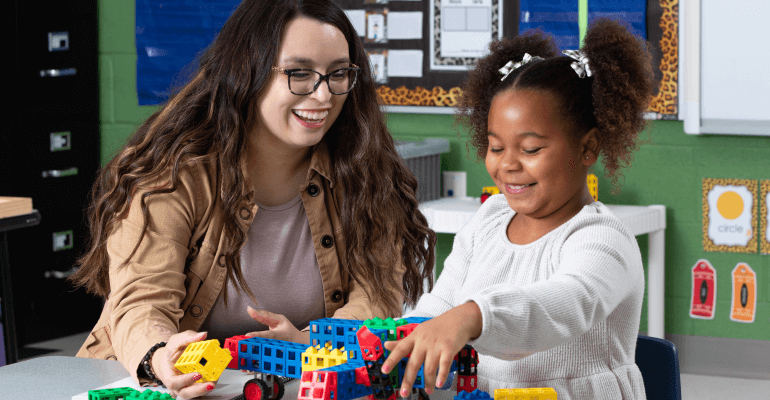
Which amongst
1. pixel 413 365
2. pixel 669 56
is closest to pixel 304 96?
pixel 413 365

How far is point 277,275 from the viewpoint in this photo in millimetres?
1584

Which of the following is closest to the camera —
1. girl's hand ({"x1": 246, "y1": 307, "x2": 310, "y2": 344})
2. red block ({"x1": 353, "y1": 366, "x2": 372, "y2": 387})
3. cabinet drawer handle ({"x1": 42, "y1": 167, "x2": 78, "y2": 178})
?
red block ({"x1": 353, "y1": 366, "x2": 372, "y2": 387})

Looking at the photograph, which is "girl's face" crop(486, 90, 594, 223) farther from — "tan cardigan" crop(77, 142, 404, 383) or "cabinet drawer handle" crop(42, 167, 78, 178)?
"cabinet drawer handle" crop(42, 167, 78, 178)

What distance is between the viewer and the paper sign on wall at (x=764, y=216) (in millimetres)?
3248

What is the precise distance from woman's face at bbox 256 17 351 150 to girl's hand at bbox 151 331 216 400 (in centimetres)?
43

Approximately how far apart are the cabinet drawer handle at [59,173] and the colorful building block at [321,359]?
10.2 feet

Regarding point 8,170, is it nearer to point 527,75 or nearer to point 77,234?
point 77,234

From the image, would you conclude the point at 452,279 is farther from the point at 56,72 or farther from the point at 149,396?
the point at 56,72

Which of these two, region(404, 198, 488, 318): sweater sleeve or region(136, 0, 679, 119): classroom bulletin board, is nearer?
region(404, 198, 488, 318): sweater sleeve

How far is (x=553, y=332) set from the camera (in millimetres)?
931

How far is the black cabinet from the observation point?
3640mm

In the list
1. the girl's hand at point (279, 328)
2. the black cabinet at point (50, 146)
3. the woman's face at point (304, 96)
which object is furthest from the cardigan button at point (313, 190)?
the black cabinet at point (50, 146)

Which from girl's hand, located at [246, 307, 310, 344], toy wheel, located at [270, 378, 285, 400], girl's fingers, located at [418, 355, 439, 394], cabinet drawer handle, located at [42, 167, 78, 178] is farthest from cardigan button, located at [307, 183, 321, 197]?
cabinet drawer handle, located at [42, 167, 78, 178]

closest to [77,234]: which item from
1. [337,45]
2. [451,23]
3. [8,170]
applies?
[8,170]
